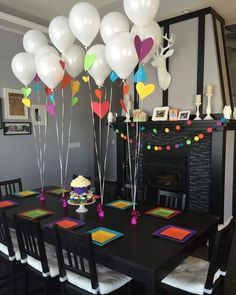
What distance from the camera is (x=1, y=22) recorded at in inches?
148

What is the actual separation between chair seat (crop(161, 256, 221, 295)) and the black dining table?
0.17m

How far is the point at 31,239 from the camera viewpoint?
1.93 meters

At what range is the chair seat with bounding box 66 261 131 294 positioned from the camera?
172 cm

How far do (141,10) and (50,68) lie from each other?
1.00m

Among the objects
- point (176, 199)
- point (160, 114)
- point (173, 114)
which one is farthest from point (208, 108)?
point (176, 199)

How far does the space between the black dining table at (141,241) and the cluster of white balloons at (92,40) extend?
1.24 metres

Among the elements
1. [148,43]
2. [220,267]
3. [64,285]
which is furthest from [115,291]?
[148,43]

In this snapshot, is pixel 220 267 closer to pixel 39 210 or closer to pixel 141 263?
pixel 141 263

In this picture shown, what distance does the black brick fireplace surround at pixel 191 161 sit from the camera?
3.45m

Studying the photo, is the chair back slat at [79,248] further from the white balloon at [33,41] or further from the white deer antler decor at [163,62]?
the white deer antler decor at [163,62]

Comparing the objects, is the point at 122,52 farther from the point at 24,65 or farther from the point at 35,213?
the point at 35,213

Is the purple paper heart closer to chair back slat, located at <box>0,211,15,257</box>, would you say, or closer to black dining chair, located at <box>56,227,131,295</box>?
black dining chair, located at <box>56,227,131,295</box>

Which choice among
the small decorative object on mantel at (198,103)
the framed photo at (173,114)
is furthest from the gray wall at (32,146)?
the small decorative object on mantel at (198,103)

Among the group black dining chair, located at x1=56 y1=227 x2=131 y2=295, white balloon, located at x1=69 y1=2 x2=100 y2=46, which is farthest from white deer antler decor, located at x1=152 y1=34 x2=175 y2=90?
black dining chair, located at x1=56 y1=227 x2=131 y2=295
